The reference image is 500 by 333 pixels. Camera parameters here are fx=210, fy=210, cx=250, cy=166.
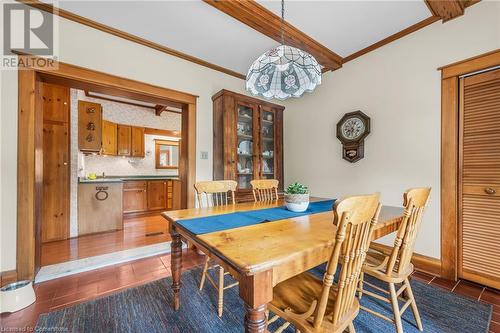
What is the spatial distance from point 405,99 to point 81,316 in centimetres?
363

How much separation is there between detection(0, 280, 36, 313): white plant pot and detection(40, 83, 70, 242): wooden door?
1.63 metres

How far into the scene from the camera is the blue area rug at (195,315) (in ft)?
4.69

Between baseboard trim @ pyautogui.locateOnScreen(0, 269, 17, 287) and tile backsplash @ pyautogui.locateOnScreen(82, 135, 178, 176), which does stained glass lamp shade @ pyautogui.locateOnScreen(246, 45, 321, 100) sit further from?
tile backsplash @ pyautogui.locateOnScreen(82, 135, 178, 176)

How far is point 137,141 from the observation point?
512cm

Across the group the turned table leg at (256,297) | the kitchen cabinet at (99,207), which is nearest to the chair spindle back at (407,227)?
the turned table leg at (256,297)

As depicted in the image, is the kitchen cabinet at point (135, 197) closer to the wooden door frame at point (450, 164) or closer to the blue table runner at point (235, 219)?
the blue table runner at point (235, 219)

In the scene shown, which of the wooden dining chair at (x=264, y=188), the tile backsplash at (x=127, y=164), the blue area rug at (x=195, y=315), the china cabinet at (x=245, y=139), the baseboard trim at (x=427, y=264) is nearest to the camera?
the blue area rug at (x=195, y=315)

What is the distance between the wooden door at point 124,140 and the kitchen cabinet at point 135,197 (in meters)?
0.74

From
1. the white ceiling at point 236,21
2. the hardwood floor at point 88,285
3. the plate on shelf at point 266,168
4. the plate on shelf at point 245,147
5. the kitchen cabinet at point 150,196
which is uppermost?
the white ceiling at point 236,21

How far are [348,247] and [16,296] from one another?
240cm

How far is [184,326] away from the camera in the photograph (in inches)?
57.3

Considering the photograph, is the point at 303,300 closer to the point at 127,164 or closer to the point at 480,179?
the point at 480,179

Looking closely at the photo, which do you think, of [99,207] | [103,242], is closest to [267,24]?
[103,242]

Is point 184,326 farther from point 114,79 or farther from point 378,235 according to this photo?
point 114,79
